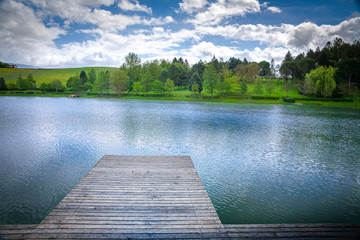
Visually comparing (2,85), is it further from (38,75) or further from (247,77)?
(247,77)

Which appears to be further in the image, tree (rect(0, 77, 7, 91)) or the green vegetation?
tree (rect(0, 77, 7, 91))

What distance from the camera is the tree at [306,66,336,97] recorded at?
229 feet

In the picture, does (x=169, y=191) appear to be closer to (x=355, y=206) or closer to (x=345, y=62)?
(x=355, y=206)

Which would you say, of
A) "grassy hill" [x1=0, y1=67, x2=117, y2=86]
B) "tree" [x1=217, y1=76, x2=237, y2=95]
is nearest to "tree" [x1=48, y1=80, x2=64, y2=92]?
"grassy hill" [x1=0, y1=67, x2=117, y2=86]

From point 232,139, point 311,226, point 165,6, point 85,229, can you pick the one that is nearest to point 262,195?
point 311,226

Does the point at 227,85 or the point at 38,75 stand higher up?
the point at 38,75

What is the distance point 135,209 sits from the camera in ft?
22.9

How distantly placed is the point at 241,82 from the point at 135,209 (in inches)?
3741

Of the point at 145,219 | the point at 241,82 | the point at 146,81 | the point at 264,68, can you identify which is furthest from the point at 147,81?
the point at 145,219

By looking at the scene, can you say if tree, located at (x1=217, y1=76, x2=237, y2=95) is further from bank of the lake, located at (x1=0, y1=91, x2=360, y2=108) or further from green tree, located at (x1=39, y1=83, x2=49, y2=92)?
green tree, located at (x1=39, y1=83, x2=49, y2=92)

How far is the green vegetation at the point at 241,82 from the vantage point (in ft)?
240

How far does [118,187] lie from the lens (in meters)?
8.67

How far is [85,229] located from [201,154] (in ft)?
40.6

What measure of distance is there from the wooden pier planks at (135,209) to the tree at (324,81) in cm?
7815
